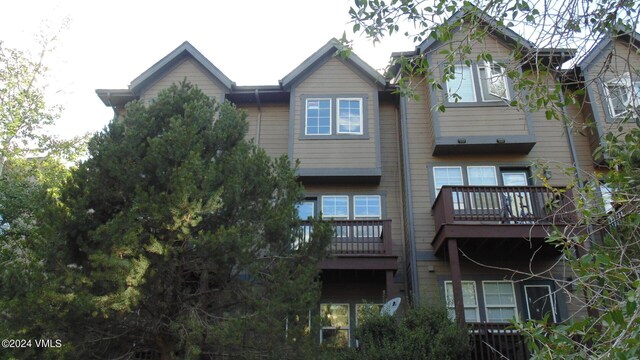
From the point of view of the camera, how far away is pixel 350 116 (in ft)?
48.4

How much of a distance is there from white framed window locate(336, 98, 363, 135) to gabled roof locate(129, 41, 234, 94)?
11.5 feet

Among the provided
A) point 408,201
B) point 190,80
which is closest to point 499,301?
point 408,201

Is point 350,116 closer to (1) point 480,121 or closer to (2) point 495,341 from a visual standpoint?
(1) point 480,121

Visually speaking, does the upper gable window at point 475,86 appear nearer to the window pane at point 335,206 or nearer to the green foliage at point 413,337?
the window pane at point 335,206

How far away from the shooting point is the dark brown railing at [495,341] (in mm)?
10172

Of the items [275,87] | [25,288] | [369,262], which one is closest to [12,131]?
[275,87]

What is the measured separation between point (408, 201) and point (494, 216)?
8.00 feet

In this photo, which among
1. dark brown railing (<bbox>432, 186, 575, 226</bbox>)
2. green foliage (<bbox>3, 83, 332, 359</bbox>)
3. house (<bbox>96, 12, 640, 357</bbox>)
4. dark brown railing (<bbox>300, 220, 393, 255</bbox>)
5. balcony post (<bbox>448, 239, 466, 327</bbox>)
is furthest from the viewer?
dark brown railing (<bbox>300, 220, 393, 255</bbox>)

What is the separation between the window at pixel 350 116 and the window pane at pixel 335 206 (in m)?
1.98

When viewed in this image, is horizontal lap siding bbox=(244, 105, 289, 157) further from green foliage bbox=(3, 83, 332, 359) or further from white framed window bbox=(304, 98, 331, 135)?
green foliage bbox=(3, 83, 332, 359)

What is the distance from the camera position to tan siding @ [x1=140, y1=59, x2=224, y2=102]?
15266 millimetres

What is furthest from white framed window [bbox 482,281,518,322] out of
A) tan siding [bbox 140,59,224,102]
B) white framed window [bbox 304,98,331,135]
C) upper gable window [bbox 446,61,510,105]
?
tan siding [bbox 140,59,224,102]

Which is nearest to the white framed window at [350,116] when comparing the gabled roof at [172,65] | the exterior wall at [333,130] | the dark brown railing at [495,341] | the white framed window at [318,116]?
the exterior wall at [333,130]

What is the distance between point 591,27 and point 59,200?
7859 millimetres
